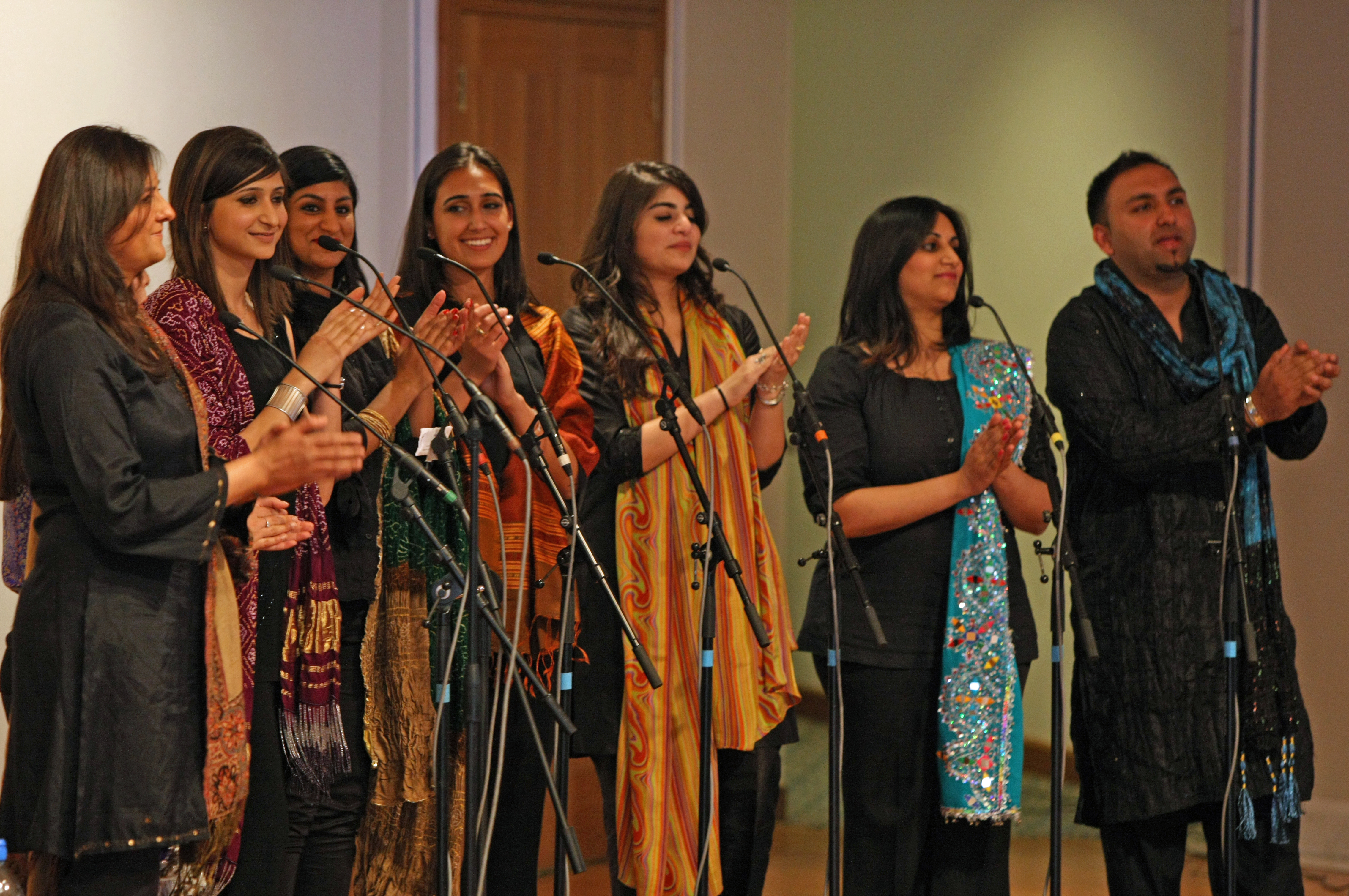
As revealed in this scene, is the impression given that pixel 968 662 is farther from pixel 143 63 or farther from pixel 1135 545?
pixel 143 63

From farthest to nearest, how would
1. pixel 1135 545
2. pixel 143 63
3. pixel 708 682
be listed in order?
1. pixel 143 63
2. pixel 1135 545
3. pixel 708 682

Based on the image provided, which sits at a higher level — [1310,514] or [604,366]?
[604,366]

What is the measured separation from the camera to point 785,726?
2.99 m

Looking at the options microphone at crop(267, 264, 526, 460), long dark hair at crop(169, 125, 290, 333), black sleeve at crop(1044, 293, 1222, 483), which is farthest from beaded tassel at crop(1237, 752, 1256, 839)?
long dark hair at crop(169, 125, 290, 333)

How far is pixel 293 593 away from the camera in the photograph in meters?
2.46

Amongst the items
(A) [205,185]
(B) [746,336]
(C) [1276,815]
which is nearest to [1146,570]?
(C) [1276,815]

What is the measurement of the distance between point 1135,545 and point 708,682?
3.42 ft

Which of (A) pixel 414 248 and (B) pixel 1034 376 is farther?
(B) pixel 1034 376

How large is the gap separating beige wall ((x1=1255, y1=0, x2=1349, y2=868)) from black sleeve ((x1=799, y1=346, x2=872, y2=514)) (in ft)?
5.51

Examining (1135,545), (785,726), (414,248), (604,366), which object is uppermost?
(414,248)

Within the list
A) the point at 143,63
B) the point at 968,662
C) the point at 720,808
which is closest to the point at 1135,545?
the point at 968,662

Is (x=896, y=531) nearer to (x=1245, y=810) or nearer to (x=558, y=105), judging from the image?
(x=1245, y=810)

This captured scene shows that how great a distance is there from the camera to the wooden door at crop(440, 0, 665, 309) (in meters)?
4.18

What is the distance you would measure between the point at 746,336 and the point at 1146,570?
3.25ft
